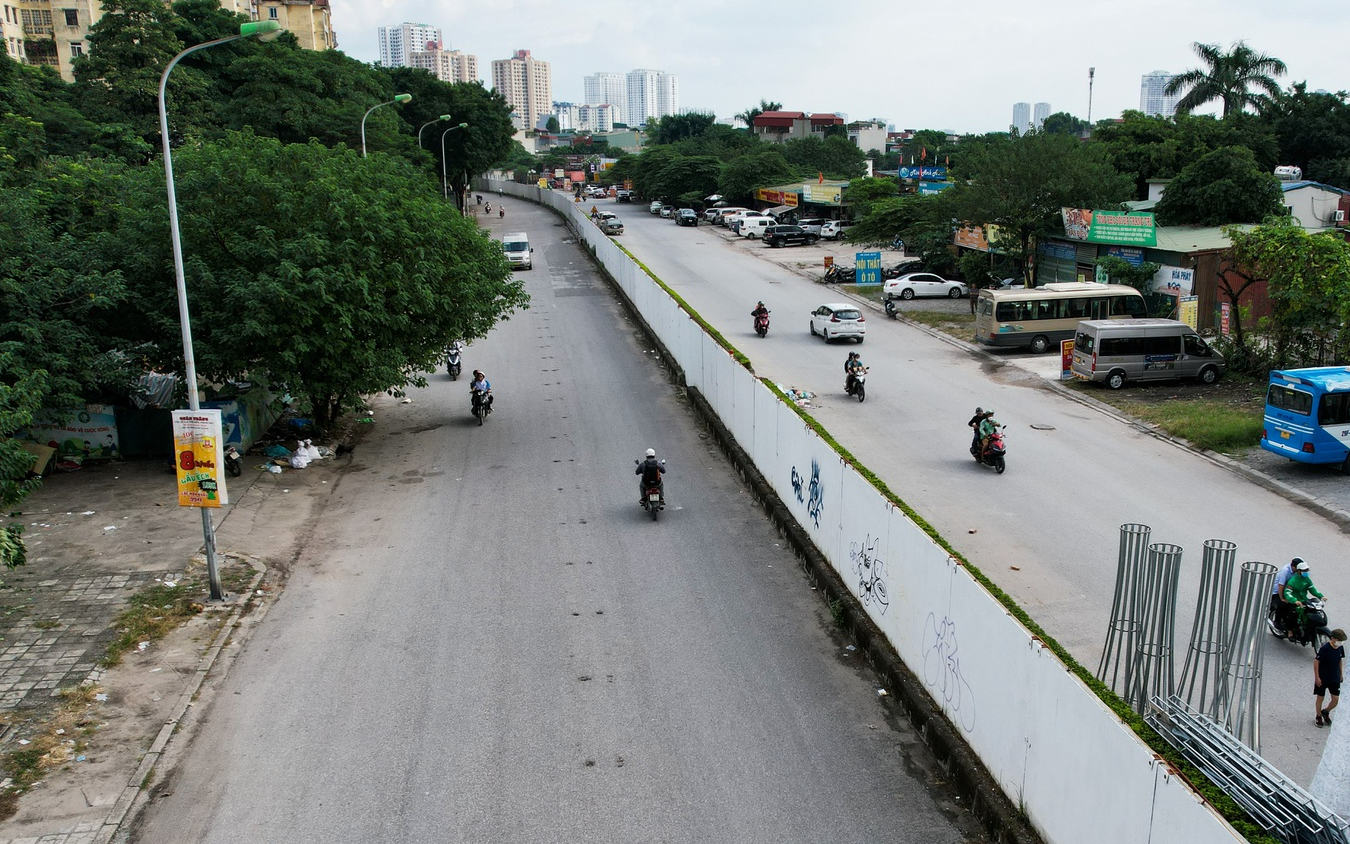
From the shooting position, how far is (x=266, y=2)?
356ft

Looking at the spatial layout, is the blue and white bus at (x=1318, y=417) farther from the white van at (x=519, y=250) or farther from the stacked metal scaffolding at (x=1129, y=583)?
the white van at (x=519, y=250)

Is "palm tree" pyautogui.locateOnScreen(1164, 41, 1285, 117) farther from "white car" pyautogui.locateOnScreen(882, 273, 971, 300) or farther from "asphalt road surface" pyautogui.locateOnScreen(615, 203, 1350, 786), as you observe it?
"asphalt road surface" pyautogui.locateOnScreen(615, 203, 1350, 786)

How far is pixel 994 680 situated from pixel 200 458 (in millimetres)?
10760

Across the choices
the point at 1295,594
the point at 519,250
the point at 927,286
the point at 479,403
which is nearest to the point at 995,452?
the point at 1295,594

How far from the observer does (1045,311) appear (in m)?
33.1

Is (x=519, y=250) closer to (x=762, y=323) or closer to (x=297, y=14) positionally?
(x=762, y=323)

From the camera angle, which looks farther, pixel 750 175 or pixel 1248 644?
pixel 750 175

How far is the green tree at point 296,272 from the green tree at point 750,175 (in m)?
67.4

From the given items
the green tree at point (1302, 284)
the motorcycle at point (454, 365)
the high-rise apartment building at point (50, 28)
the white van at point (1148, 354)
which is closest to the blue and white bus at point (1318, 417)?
the green tree at point (1302, 284)

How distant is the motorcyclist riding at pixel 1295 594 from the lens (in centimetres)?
1226

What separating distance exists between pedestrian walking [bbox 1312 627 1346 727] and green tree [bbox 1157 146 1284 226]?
30164 millimetres

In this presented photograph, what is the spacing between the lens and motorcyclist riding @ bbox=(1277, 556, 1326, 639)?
1226cm

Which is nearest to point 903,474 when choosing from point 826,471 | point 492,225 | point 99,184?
point 826,471

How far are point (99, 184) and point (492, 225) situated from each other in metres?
58.2
